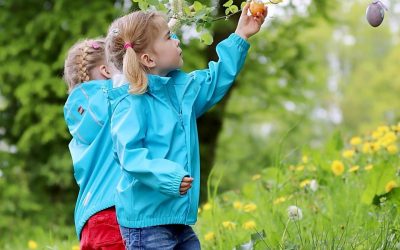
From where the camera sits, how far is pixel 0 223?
6.87 meters

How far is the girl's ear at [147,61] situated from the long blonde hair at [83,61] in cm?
55

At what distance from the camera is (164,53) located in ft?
8.14

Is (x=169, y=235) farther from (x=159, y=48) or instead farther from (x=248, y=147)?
(x=248, y=147)

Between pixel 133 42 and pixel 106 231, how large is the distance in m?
0.68

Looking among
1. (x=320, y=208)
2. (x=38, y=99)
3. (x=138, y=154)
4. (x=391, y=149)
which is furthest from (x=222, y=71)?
(x=38, y=99)

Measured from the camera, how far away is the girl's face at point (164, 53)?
2475mm

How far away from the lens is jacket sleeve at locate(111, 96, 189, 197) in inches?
86.6

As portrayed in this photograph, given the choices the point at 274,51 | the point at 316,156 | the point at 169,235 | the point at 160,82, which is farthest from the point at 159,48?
the point at 274,51

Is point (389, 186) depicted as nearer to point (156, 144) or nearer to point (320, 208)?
point (320, 208)

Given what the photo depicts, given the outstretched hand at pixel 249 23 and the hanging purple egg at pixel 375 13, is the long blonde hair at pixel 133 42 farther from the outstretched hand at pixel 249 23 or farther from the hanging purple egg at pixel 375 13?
the hanging purple egg at pixel 375 13

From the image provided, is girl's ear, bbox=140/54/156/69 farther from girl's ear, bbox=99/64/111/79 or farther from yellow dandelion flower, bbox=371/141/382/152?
yellow dandelion flower, bbox=371/141/382/152

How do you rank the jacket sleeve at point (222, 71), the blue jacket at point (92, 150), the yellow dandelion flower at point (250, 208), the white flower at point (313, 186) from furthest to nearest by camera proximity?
the white flower at point (313, 186)
the yellow dandelion flower at point (250, 208)
the blue jacket at point (92, 150)
the jacket sleeve at point (222, 71)

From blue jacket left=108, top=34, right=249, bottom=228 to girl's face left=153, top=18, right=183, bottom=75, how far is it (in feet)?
0.16

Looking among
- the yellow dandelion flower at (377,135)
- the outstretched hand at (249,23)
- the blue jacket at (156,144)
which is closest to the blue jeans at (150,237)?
the blue jacket at (156,144)
